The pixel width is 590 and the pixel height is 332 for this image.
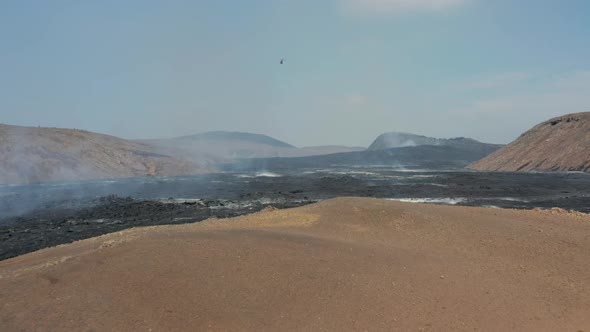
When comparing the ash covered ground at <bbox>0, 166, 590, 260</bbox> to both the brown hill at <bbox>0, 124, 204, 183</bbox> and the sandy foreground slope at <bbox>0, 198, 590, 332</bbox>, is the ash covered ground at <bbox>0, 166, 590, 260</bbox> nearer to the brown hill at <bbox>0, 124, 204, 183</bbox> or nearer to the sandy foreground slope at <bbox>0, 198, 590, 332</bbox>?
the sandy foreground slope at <bbox>0, 198, 590, 332</bbox>

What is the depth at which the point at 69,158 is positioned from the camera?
253ft

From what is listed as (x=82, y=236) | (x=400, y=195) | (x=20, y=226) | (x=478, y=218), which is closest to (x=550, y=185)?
(x=400, y=195)

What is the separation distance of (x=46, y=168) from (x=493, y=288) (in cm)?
7644

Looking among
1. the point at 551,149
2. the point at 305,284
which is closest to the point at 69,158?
the point at 305,284

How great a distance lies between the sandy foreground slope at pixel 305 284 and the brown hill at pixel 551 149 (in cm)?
7024

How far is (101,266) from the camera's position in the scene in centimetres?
963

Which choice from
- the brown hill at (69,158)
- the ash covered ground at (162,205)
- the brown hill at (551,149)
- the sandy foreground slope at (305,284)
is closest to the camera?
the sandy foreground slope at (305,284)

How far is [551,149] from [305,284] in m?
88.0

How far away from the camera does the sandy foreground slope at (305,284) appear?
26.2 ft

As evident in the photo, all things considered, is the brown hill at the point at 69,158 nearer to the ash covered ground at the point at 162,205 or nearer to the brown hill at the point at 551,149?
the ash covered ground at the point at 162,205

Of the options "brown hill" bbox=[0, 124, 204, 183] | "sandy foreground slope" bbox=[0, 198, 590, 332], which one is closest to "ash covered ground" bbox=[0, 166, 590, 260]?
"sandy foreground slope" bbox=[0, 198, 590, 332]

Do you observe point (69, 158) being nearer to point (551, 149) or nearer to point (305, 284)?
point (305, 284)

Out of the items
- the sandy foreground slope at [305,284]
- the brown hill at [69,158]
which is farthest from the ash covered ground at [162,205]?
the brown hill at [69,158]

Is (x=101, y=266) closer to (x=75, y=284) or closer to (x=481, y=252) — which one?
(x=75, y=284)
